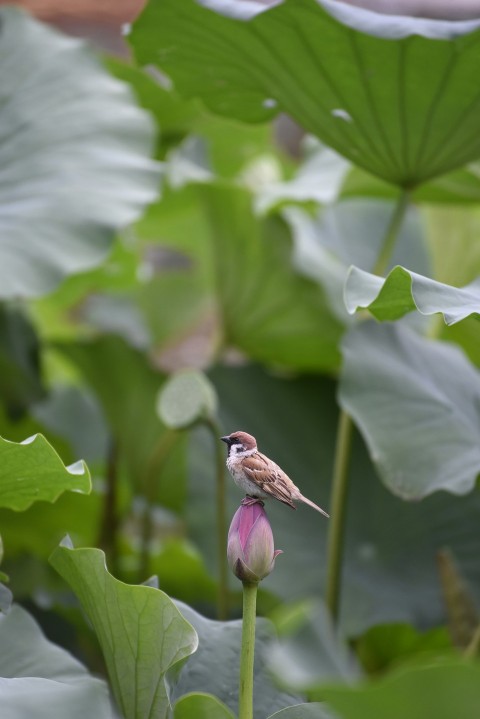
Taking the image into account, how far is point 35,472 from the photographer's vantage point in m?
0.73

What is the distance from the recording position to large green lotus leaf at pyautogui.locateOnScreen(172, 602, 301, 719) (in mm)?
733

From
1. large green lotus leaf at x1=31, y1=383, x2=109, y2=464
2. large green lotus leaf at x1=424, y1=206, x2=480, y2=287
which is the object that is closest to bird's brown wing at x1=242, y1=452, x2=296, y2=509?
large green lotus leaf at x1=424, y1=206, x2=480, y2=287

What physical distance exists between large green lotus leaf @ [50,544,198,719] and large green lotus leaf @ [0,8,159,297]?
1.65 ft

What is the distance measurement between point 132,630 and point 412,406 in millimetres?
507

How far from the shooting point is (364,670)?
133 cm

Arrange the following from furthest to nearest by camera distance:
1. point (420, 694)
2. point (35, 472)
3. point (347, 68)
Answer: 1. point (347, 68)
2. point (35, 472)
3. point (420, 694)

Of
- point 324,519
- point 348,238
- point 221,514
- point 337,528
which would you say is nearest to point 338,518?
point 337,528

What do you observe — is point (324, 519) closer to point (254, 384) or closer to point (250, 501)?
point (254, 384)

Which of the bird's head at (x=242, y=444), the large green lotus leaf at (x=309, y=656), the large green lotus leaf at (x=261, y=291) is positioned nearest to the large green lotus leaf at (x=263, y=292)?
the large green lotus leaf at (x=261, y=291)

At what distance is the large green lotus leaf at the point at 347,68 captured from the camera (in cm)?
91

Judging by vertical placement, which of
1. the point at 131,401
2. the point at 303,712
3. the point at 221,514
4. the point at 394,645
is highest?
the point at 303,712

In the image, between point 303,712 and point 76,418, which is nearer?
point 303,712

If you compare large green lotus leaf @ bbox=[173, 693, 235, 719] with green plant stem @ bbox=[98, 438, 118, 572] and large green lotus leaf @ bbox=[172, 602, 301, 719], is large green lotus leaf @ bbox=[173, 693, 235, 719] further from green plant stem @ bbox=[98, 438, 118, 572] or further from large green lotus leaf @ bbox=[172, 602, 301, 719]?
green plant stem @ bbox=[98, 438, 118, 572]

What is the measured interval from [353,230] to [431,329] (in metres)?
0.36
